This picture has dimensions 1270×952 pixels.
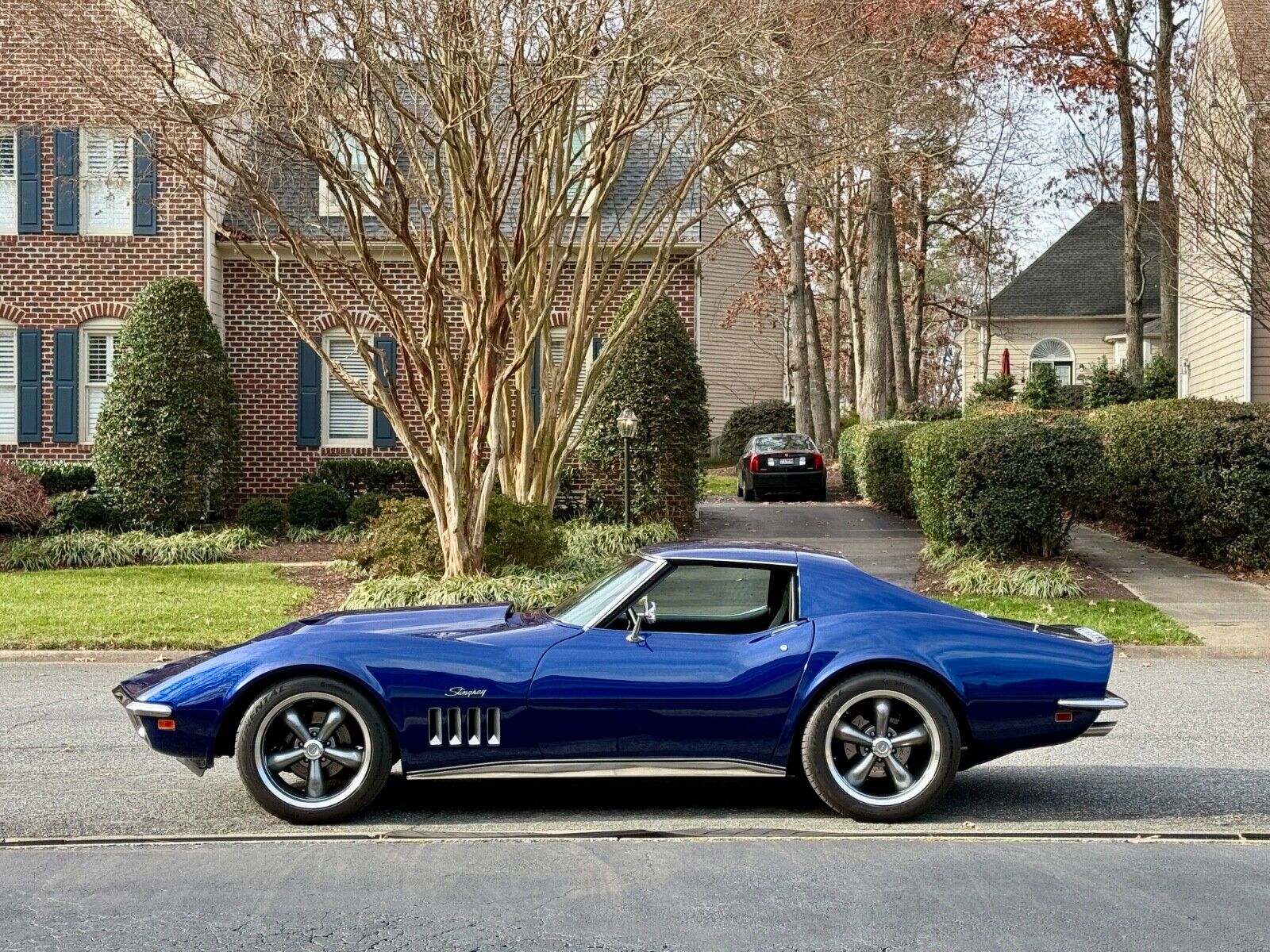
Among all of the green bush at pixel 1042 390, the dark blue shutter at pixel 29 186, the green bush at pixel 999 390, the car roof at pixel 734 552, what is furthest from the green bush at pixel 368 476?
the green bush at pixel 999 390

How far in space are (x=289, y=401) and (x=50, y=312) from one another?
3.85 metres

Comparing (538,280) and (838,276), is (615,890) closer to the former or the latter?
(538,280)

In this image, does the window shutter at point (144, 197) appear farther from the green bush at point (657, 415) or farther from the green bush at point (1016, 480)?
the green bush at point (1016, 480)

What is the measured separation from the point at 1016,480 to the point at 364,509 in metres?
Result: 9.63

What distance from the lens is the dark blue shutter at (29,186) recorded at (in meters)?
22.0

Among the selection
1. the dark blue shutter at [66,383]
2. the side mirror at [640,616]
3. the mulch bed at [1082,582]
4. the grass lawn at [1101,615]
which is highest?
the dark blue shutter at [66,383]

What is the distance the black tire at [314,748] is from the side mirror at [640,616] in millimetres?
1159

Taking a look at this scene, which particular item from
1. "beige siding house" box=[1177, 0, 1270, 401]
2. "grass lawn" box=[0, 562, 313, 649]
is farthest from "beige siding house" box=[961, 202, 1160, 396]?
"grass lawn" box=[0, 562, 313, 649]

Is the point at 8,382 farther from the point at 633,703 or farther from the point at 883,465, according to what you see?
the point at 633,703

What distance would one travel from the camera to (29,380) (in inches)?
880

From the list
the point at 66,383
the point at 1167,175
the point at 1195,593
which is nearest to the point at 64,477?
the point at 66,383

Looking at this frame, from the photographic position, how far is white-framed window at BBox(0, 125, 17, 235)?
22.2m

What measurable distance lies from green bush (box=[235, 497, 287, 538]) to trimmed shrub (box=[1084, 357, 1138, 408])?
1609 centimetres

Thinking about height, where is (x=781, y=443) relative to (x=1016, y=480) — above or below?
above
